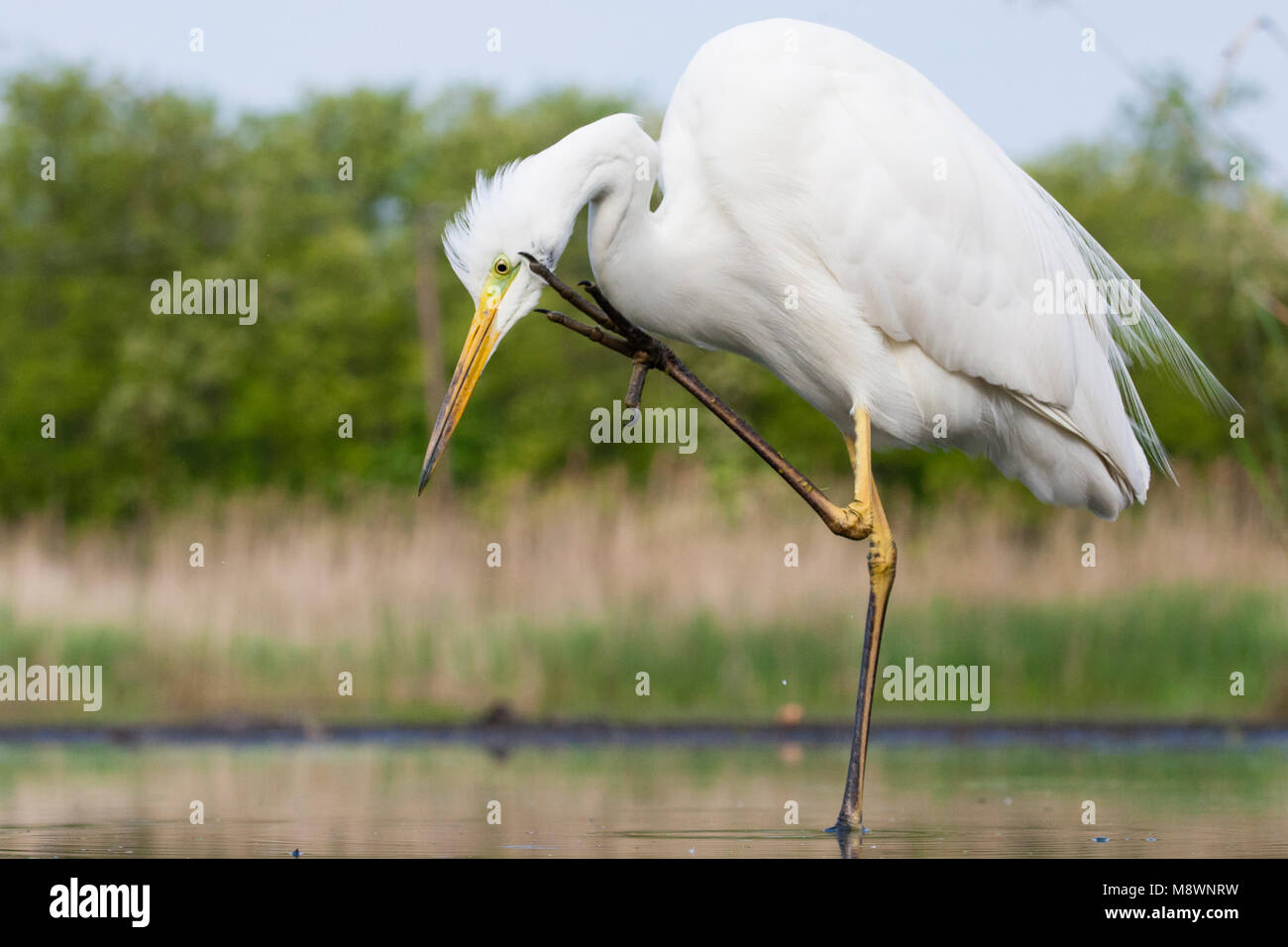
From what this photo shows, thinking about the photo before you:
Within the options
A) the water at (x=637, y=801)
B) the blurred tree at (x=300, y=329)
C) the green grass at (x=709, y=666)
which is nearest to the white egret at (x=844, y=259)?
the water at (x=637, y=801)

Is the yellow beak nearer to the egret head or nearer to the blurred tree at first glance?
the egret head

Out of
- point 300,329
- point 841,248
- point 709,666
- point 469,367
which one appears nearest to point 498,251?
point 469,367

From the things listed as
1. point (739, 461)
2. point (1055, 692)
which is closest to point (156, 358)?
point (739, 461)

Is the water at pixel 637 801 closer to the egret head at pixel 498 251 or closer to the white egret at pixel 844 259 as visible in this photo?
the white egret at pixel 844 259

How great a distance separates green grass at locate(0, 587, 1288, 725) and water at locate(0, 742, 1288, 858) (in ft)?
3.77

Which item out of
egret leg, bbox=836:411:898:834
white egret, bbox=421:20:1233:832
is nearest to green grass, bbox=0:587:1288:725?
white egret, bbox=421:20:1233:832

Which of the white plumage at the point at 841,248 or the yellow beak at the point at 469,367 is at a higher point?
the white plumage at the point at 841,248

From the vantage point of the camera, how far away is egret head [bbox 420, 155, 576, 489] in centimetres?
497

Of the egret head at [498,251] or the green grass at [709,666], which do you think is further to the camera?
the green grass at [709,666]

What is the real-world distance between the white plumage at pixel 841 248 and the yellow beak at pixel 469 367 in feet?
0.10

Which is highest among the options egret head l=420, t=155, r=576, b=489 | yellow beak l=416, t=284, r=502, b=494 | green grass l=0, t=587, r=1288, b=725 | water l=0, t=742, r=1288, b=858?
egret head l=420, t=155, r=576, b=489

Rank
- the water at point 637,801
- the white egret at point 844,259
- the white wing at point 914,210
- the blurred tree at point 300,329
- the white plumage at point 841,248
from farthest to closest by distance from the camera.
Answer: the blurred tree at point 300,329 < the white wing at point 914,210 < the white plumage at point 841,248 < the white egret at point 844,259 < the water at point 637,801

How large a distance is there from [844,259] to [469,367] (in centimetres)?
135

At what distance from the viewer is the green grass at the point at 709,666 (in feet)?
34.8
